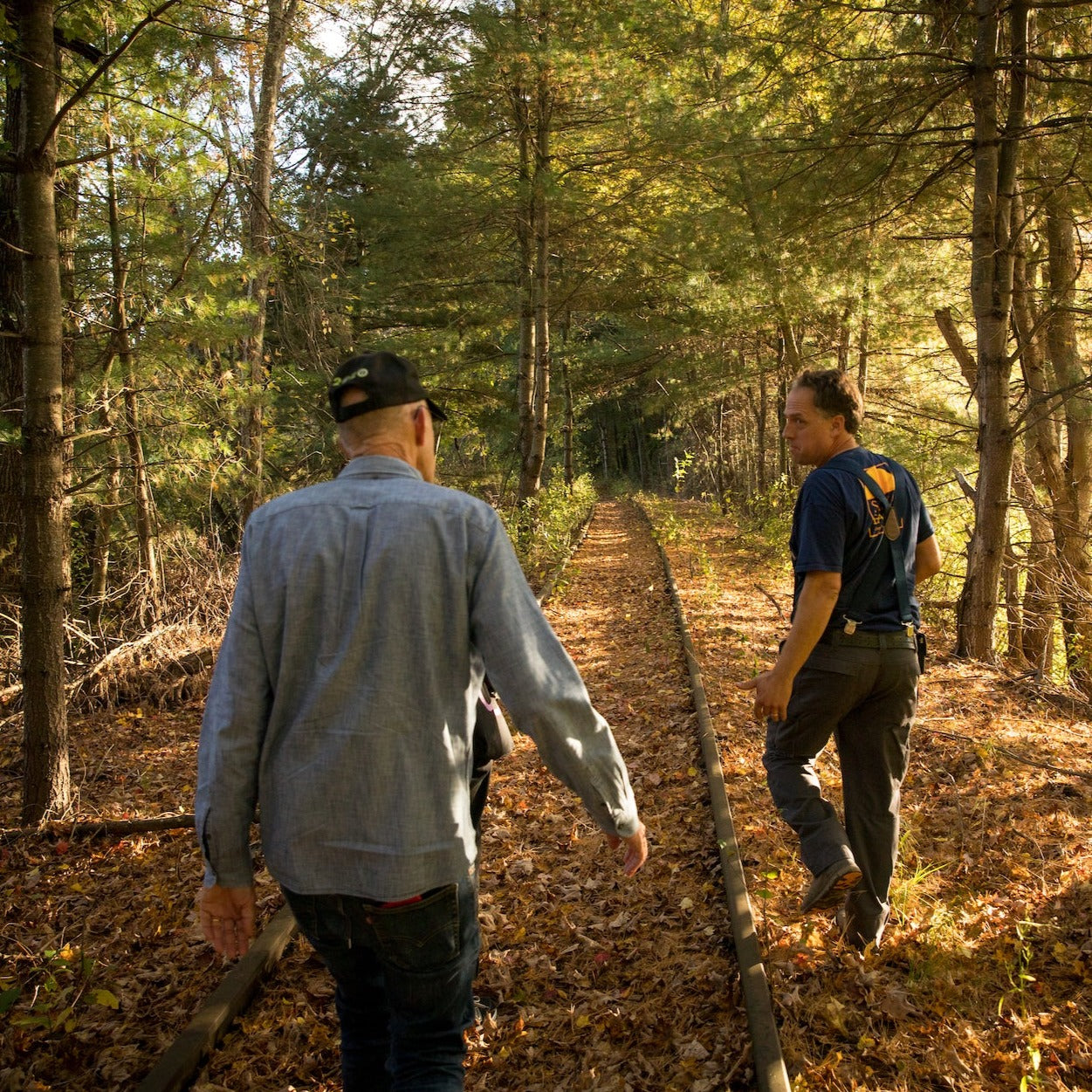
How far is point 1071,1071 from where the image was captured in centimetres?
275

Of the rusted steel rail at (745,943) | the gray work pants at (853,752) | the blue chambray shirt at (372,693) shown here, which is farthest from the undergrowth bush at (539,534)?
the blue chambray shirt at (372,693)

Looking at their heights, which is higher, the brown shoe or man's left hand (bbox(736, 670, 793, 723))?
man's left hand (bbox(736, 670, 793, 723))

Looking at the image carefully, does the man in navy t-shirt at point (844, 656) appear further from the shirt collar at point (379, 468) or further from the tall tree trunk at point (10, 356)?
the tall tree trunk at point (10, 356)

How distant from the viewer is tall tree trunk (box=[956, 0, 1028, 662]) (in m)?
6.93

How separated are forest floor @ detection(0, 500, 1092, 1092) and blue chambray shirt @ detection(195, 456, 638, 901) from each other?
1.68 metres

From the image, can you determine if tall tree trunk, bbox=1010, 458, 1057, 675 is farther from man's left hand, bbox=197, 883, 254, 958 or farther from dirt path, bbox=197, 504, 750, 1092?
man's left hand, bbox=197, 883, 254, 958

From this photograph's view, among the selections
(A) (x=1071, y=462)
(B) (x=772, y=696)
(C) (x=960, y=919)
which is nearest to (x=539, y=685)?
(B) (x=772, y=696)

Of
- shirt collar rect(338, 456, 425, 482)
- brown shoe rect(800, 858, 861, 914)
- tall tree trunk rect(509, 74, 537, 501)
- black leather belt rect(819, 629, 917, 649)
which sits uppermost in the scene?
tall tree trunk rect(509, 74, 537, 501)

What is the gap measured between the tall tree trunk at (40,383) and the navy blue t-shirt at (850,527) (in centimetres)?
394

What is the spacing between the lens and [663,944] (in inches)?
147

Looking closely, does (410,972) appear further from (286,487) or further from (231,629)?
(286,487)

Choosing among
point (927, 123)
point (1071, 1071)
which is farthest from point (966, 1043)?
point (927, 123)

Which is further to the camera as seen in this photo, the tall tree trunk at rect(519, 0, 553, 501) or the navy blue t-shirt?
the tall tree trunk at rect(519, 0, 553, 501)

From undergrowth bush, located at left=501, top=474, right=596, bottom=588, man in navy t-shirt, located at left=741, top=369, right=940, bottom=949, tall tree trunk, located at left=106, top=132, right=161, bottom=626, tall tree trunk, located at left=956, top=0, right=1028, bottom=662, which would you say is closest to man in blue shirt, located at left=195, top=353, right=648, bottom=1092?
man in navy t-shirt, located at left=741, top=369, right=940, bottom=949
